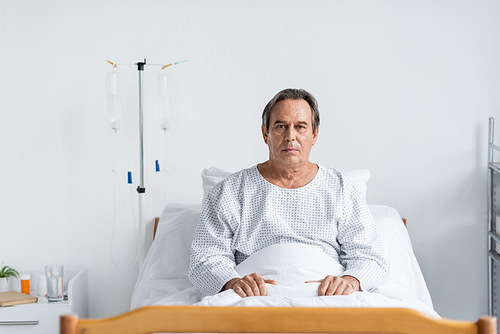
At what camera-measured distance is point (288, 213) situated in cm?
167

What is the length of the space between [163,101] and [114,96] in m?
0.21

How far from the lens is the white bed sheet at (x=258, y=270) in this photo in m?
1.31

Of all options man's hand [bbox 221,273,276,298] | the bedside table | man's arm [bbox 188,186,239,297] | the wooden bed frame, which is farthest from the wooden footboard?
the bedside table

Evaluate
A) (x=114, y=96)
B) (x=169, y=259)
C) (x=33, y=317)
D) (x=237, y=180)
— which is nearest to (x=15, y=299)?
(x=33, y=317)

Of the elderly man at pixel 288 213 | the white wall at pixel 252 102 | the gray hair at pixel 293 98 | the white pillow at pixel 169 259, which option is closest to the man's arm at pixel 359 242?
the elderly man at pixel 288 213

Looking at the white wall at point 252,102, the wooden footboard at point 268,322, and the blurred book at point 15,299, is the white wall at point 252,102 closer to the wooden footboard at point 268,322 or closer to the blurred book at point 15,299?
the blurred book at point 15,299

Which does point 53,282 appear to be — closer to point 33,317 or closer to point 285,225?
point 33,317

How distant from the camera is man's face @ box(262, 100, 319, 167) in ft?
5.41

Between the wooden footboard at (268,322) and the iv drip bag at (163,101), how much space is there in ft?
4.99

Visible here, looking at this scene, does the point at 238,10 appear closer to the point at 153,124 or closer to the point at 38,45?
the point at 153,124

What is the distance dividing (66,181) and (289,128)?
1296 mm

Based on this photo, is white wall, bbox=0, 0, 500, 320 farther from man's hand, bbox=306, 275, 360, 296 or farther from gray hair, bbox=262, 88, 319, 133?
man's hand, bbox=306, 275, 360, 296

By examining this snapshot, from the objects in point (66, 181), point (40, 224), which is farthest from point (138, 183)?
point (40, 224)

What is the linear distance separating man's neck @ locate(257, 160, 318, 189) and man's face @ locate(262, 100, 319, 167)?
4cm
